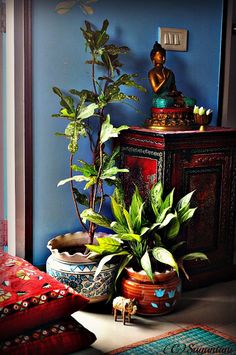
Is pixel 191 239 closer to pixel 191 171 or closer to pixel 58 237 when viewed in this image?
pixel 191 171

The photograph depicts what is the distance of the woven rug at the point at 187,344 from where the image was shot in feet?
5.96

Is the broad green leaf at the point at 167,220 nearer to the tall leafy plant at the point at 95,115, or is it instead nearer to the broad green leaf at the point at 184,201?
the broad green leaf at the point at 184,201

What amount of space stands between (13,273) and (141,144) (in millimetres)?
Result: 778

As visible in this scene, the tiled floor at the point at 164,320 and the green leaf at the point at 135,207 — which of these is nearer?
the tiled floor at the point at 164,320

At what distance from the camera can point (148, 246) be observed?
2.18 m

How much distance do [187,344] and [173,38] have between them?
1.43m

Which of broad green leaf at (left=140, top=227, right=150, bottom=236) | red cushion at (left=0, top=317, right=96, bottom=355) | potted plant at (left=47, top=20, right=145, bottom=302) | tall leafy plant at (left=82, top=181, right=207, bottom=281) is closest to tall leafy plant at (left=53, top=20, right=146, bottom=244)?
potted plant at (left=47, top=20, right=145, bottom=302)

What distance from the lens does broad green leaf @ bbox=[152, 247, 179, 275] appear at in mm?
2004

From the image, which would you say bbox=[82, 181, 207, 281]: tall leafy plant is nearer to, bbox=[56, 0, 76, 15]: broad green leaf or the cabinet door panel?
the cabinet door panel

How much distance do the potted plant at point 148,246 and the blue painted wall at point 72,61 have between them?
0.91 feet

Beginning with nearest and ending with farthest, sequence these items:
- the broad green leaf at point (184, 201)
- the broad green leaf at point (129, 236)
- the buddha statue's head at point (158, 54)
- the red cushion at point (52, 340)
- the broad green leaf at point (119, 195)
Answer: the red cushion at point (52, 340)
the broad green leaf at point (129, 236)
the broad green leaf at point (184, 201)
the broad green leaf at point (119, 195)
the buddha statue's head at point (158, 54)

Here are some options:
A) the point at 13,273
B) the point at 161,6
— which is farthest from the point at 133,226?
the point at 161,6

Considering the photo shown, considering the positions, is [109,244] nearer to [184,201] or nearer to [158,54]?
[184,201]

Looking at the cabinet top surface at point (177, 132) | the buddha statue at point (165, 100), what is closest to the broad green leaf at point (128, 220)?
the cabinet top surface at point (177, 132)
